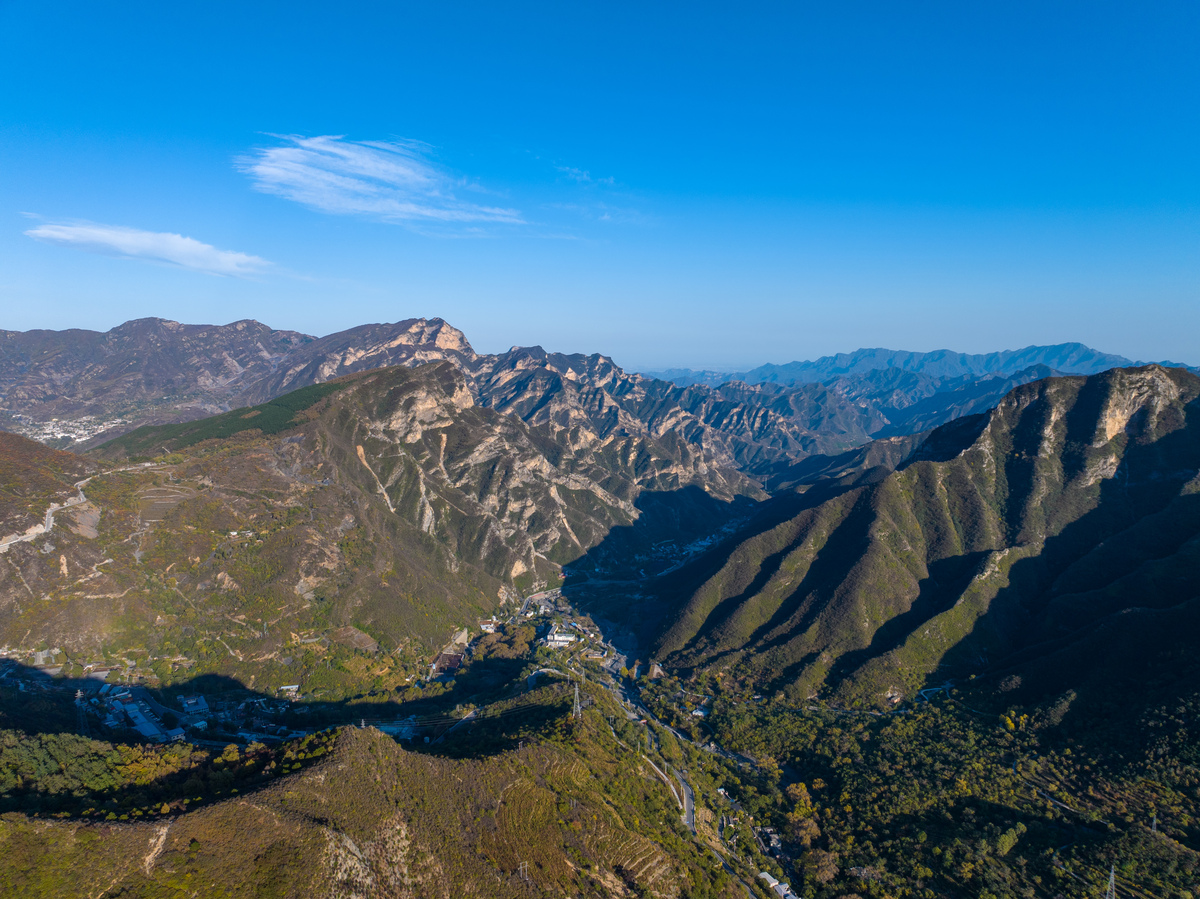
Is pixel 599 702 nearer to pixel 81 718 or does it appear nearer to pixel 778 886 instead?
pixel 778 886

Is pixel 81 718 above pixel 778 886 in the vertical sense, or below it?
above

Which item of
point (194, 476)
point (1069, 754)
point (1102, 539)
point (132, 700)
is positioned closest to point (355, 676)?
point (132, 700)

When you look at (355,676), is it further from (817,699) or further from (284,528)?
(817,699)

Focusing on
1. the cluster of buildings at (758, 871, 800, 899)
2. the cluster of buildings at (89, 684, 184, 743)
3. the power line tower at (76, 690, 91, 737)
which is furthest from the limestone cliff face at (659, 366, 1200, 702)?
the power line tower at (76, 690, 91, 737)

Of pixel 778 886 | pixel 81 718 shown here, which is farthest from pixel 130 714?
pixel 778 886

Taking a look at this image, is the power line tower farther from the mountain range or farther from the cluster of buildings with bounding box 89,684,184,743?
the mountain range

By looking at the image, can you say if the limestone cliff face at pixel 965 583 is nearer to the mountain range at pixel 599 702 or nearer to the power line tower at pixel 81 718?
the mountain range at pixel 599 702

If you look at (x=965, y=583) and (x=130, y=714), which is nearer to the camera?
(x=130, y=714)

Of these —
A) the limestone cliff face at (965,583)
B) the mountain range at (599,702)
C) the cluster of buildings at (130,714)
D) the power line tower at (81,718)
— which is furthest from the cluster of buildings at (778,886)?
the power line tower at (81,718)
